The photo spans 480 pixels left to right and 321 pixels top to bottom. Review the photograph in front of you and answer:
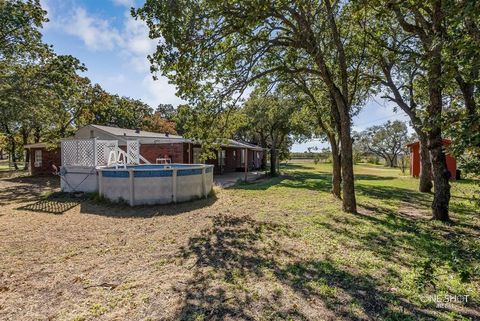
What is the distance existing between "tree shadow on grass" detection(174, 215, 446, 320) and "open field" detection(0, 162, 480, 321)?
2 centimetres

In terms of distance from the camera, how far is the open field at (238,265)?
3.38m

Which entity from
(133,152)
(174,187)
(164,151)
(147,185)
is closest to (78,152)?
(133,152)

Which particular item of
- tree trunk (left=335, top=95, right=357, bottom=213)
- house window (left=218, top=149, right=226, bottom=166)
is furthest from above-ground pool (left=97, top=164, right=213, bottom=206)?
house window (left=218, top=149, right=226, bottom=166)

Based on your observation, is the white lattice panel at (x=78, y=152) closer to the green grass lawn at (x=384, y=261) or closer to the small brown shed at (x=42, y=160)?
the green grass lawn at (x=384, y=261)

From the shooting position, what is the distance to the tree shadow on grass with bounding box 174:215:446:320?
3.26 metres

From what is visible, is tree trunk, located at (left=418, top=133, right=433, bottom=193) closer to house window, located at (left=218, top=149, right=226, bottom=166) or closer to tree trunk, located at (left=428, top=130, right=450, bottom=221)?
tree trunk, located at (left=428, top=130, right=450, bottom=221)

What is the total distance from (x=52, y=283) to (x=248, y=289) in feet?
9.81

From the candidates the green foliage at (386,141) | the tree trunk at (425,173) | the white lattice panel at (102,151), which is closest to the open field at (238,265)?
the white lattice panel at (102,151)

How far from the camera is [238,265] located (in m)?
4.80

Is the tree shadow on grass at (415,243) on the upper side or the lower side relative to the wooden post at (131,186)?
lower

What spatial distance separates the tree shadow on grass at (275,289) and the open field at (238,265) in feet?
0.06

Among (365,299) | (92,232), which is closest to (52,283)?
(92,232)

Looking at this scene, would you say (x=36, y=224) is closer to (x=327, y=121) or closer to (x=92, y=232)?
(x=92, y=232)

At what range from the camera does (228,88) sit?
9086mm
